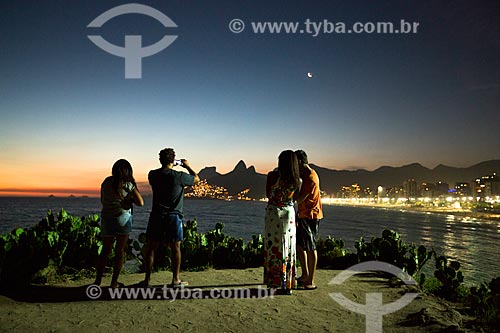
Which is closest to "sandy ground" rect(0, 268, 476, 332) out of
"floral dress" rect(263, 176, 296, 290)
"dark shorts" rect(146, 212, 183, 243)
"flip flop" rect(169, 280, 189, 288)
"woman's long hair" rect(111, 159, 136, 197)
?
"flip flop" rect(169, 280, 189, 288)

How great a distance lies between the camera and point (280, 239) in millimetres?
5047

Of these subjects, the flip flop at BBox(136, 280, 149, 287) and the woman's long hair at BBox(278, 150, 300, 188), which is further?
the flip flop at BBox(136, 280, 149, 287)

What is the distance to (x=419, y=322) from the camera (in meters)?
4.13

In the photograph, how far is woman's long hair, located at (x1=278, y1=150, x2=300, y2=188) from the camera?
5016 mm

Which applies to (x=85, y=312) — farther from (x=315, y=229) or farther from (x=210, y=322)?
(x=315, y=229)

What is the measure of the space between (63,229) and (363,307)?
5316mm

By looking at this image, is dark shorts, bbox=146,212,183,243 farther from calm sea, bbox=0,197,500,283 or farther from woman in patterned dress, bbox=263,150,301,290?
calm sea, bbox=0,197,500,283

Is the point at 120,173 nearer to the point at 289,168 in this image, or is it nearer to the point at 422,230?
the point at 289,168

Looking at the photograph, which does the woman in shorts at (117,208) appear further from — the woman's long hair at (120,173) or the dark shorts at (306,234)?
the dark shorts at (306,234)

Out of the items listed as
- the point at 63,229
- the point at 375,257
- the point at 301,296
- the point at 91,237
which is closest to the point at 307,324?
the point at 301,296

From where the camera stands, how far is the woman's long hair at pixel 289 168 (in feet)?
16.5

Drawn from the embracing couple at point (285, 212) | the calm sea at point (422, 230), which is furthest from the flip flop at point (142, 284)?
the calm sea at point (422, 230)

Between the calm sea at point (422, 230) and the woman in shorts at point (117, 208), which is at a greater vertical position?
the woman in shorts at point (117, 208)

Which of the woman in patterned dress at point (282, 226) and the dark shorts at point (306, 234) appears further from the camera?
the dark shorts at point (306, 234)
